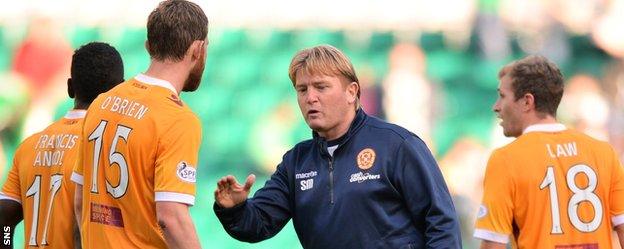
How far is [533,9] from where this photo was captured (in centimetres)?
1141

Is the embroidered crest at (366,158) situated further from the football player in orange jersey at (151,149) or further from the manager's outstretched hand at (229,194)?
the football player in orange jersey at (151,149)

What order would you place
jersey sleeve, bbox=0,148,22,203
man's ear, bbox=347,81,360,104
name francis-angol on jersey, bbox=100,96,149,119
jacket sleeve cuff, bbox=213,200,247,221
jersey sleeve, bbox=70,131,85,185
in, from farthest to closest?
jersey sleeve, bbox=0,148,22,203 → man's ear, bbox=347,81,360,104 → jacket sleeve cuff, bbox=213,200,247,221 → jersey sleeve, bbox=70,131,85,185 → name francis-angol on jersey, bbox=100,96,149,119

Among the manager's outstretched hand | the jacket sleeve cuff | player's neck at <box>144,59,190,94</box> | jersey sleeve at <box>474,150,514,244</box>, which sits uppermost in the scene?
player's neck at <box>144,59,190,94</box>

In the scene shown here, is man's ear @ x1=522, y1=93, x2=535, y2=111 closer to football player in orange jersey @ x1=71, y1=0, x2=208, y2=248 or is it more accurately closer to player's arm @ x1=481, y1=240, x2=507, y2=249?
player's arm @ x1=481, y1=240, x2=507, y2=249

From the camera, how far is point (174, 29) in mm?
4562

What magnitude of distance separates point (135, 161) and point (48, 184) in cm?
103

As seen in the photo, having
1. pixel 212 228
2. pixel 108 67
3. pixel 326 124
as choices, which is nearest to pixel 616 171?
pixel 326 124

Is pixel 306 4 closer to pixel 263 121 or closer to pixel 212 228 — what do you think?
pixel 263 121

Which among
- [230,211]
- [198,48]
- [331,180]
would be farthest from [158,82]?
[331,180]

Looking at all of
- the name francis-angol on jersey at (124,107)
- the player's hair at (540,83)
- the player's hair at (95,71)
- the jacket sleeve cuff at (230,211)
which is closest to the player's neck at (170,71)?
the name francis-angol on jersey at (124,107)

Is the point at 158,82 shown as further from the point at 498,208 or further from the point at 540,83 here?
the point at 540,83

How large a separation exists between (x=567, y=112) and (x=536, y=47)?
0.64 metres

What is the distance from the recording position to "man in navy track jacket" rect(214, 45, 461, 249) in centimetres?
485

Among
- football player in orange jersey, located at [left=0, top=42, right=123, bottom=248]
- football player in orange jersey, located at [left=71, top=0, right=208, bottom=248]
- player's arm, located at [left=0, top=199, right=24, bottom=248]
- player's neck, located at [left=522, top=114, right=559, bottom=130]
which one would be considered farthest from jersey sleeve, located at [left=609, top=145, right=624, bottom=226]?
player's arm, located at [left=0, top=199, right=24, bottom=248]
